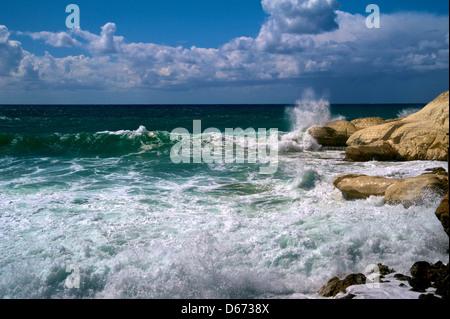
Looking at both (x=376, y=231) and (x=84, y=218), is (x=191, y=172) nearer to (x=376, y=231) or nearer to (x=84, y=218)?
(x=84, y=218)

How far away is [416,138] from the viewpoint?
504 inches

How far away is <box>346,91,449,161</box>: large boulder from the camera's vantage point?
40.1 feet

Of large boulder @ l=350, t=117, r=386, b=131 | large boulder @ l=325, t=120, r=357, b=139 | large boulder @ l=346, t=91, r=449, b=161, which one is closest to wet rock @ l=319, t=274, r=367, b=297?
large boulder @ l=346, t=91, r=449, b=161

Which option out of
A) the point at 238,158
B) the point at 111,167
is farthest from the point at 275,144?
the point at 111,167

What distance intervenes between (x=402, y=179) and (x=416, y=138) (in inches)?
239

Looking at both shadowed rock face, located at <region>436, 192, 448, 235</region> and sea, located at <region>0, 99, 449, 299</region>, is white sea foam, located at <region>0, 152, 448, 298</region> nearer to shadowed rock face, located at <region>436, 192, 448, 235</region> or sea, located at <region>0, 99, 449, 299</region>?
sea, located at <region>0, 99, 449, 299</region>

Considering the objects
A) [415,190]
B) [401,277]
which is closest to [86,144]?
[415,190]

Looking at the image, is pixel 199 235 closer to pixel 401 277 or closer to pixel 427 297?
pixel 401 277

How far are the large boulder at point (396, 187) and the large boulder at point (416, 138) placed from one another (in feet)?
16.8

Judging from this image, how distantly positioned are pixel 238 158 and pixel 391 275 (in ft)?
35.2

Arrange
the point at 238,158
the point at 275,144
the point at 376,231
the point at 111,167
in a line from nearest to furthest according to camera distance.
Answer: the point at 376,231 < the point at 111,167 < the point at 238,158 < the point at 275,144

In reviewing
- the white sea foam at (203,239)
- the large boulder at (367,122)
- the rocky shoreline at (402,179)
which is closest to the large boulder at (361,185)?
the rocky shoreline at (402,179)

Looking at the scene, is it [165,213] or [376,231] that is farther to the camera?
[165,213]
